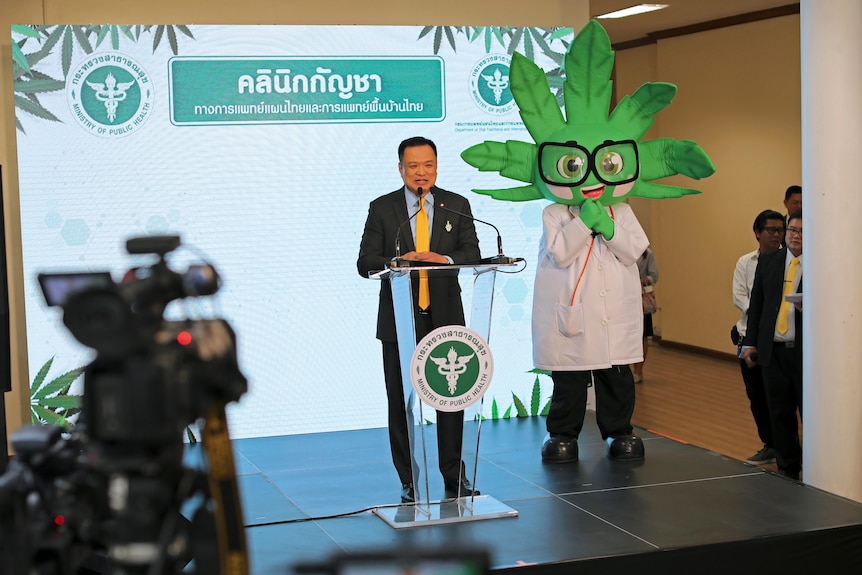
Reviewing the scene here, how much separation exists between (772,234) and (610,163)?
1.78m

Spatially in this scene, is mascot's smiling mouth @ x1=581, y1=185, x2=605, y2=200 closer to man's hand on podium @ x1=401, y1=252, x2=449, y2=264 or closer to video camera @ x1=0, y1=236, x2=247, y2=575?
man's hand on podium @ x1=401, y1=252, x2=449, y2=264

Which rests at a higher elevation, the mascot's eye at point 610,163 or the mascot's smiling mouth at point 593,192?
the mascot's eye at point 610,163

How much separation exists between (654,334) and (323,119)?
6469 mm

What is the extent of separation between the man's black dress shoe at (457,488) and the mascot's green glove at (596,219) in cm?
130

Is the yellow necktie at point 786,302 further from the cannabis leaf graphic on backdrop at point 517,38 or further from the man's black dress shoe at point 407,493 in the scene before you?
the man's black dress shoe at point 407,493

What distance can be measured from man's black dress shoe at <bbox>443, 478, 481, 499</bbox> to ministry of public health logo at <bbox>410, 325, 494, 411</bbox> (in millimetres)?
382

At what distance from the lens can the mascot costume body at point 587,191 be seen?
A: 15.7ft

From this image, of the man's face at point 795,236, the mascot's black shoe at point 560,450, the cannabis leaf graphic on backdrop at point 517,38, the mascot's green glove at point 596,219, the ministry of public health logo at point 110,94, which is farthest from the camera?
the cannabis leaf graphic on backdrop at point 517,38

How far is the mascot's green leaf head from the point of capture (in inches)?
188

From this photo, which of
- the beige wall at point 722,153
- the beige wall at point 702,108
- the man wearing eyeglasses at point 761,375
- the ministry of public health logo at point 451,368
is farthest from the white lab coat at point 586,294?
the beige wall at point 722,153

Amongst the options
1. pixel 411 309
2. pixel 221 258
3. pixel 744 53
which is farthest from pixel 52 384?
pixel 744 53

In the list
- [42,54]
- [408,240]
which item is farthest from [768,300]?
[42,54]

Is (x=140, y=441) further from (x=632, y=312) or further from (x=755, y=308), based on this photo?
(x=755, y=308)

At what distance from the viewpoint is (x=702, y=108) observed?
34.6 feet
